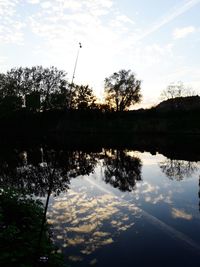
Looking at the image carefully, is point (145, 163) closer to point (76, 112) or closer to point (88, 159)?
point (88, 159)

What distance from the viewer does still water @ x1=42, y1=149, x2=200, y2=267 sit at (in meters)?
12.2

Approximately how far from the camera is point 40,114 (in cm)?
11212

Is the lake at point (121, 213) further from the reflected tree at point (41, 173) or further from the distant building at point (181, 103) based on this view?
the distant building at point (181, 103)

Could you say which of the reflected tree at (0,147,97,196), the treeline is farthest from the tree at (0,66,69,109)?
the reflected tree at (0,147,97,196)

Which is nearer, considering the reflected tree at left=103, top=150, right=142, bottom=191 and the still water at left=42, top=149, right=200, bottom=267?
the still water at left=42, top=149, right=200, bottom=267

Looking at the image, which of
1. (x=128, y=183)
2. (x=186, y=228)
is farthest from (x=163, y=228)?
(x=128, y=183)

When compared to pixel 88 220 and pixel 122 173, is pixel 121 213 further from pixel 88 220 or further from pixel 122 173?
pixel 122 173

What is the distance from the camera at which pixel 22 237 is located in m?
10.9

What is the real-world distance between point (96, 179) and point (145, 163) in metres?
11.3

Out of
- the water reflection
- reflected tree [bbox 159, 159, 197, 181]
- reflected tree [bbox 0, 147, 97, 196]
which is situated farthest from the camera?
reflected tree [bbox 159, 159, 197, 181]

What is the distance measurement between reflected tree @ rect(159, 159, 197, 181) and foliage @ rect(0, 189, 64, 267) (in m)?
16.4

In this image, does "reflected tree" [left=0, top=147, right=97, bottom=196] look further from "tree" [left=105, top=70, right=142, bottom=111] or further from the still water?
"tree" [left=105, top=70, right=142, bottom=111]

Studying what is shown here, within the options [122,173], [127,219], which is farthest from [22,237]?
[122,173]

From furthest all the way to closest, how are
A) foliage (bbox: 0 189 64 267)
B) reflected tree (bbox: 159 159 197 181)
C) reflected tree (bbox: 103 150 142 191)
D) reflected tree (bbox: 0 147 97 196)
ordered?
reflected tree (bbox: 159 159 197 181)
reflected tree (bbox: 103 150 142 191)
reflected tree (bbox: 0 147 97 196)
foliage (bbox: 0 189 64 267)
